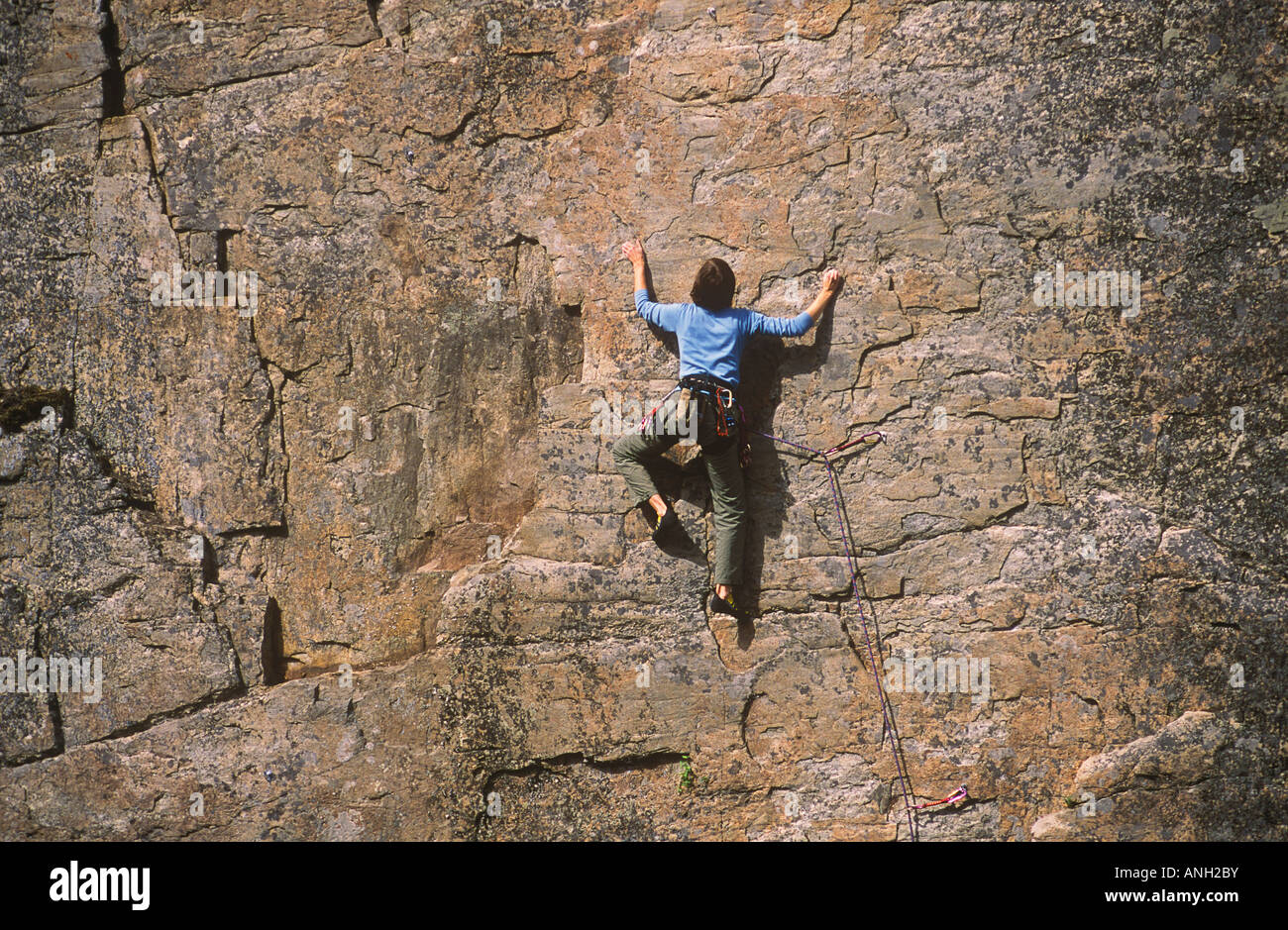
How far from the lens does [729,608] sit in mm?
4676

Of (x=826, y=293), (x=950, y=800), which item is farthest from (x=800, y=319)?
(x=950, y=800)

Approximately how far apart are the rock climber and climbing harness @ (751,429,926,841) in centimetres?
38

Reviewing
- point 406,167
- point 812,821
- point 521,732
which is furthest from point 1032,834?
point 406,167

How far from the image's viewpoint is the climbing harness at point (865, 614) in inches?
183

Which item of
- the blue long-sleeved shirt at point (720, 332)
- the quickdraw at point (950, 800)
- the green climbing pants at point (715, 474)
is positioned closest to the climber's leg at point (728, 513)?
the green climbing pants at point (715, 474)

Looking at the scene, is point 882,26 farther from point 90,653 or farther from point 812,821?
point 90,653

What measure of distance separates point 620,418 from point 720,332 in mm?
728

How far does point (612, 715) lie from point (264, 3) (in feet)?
14.0

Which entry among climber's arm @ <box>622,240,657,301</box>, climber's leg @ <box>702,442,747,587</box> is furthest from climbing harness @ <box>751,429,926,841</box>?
climber's arm @ <box>622,240,657,301</box>

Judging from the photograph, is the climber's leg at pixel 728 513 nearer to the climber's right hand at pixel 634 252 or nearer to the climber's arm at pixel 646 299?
the climber's arm at pixel 646 299

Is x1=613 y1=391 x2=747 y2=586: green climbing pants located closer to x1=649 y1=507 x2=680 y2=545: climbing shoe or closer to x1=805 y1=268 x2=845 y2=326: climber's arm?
x1=649 y1=507 x2=680 y2=545: climbing shoe

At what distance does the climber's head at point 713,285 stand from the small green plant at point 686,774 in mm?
2328

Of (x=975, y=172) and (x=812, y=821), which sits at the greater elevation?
(x=975, y=172)

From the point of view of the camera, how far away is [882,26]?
4.57m
